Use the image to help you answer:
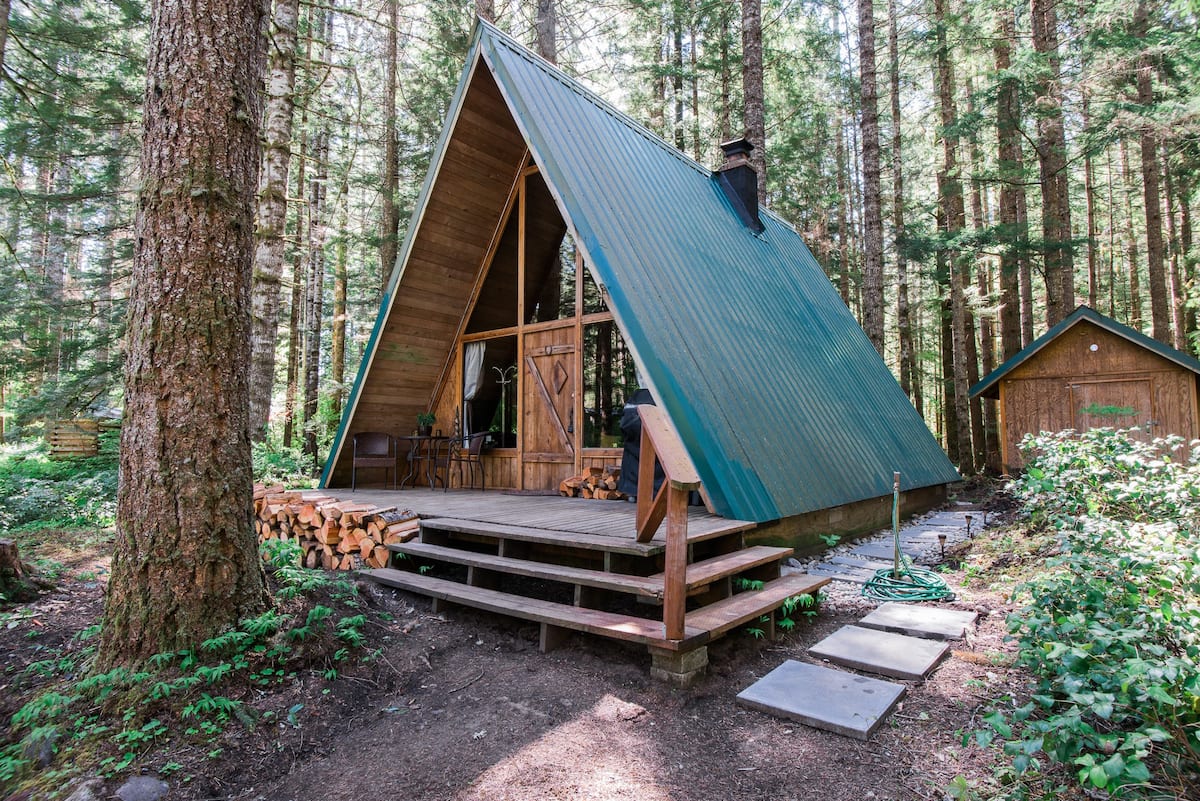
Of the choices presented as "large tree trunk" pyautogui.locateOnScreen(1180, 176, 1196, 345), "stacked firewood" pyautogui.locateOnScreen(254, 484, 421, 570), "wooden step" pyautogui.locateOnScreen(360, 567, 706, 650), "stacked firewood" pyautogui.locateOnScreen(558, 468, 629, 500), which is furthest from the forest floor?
"large tree trunk" pyautogui.locateOnScreen(1180, 176, 1196, 345)

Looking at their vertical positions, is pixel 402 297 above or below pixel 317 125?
below

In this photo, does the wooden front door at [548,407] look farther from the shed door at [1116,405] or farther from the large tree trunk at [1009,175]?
the large tree trunk at [1009,175]

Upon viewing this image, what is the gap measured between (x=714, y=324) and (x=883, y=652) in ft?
10.3

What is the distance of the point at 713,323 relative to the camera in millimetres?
5523

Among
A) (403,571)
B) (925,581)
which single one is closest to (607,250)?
(403,571)

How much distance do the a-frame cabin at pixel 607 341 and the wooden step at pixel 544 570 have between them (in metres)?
0.03

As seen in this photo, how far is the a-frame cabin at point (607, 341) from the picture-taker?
4293 millimetres

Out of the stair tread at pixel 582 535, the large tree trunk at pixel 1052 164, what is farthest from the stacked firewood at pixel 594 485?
the large tree trunk at pixel 1052 164

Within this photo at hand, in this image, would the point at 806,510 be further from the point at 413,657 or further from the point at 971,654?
the point at 413,657

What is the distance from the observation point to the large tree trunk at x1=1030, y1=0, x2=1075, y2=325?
1090 centimetres

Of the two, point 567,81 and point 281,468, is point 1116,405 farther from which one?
point 281,468

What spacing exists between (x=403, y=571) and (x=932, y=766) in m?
3.62

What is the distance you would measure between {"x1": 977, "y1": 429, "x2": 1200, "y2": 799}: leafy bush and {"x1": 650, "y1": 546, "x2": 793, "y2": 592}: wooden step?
54.3 inches

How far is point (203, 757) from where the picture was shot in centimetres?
232
